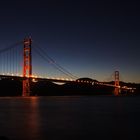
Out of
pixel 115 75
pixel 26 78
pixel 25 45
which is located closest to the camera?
pixel 26 78

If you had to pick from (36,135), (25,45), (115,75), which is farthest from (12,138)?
(115,75)

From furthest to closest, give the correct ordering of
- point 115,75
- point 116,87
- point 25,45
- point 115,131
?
point 115,75
point 116,87
point 25,45
point 115,131

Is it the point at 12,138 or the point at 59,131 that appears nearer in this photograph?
the point at 12,138

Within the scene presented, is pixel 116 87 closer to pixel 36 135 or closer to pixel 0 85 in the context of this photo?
pixel 0 85

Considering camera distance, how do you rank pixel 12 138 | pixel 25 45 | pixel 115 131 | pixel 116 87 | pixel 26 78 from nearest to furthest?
pixel 12 138
pixel 115 131
pixel 26 78
pixel 25 45
pixel 116 87

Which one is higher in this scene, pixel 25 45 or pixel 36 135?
pixel 25 45

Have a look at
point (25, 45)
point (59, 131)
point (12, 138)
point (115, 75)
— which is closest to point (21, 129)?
point (59, 131)

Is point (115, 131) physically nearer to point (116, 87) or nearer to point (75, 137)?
point (75, 137)

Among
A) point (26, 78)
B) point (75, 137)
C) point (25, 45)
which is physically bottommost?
point (75, 137)

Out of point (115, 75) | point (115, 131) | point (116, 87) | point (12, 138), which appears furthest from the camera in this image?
point (115, 75)
